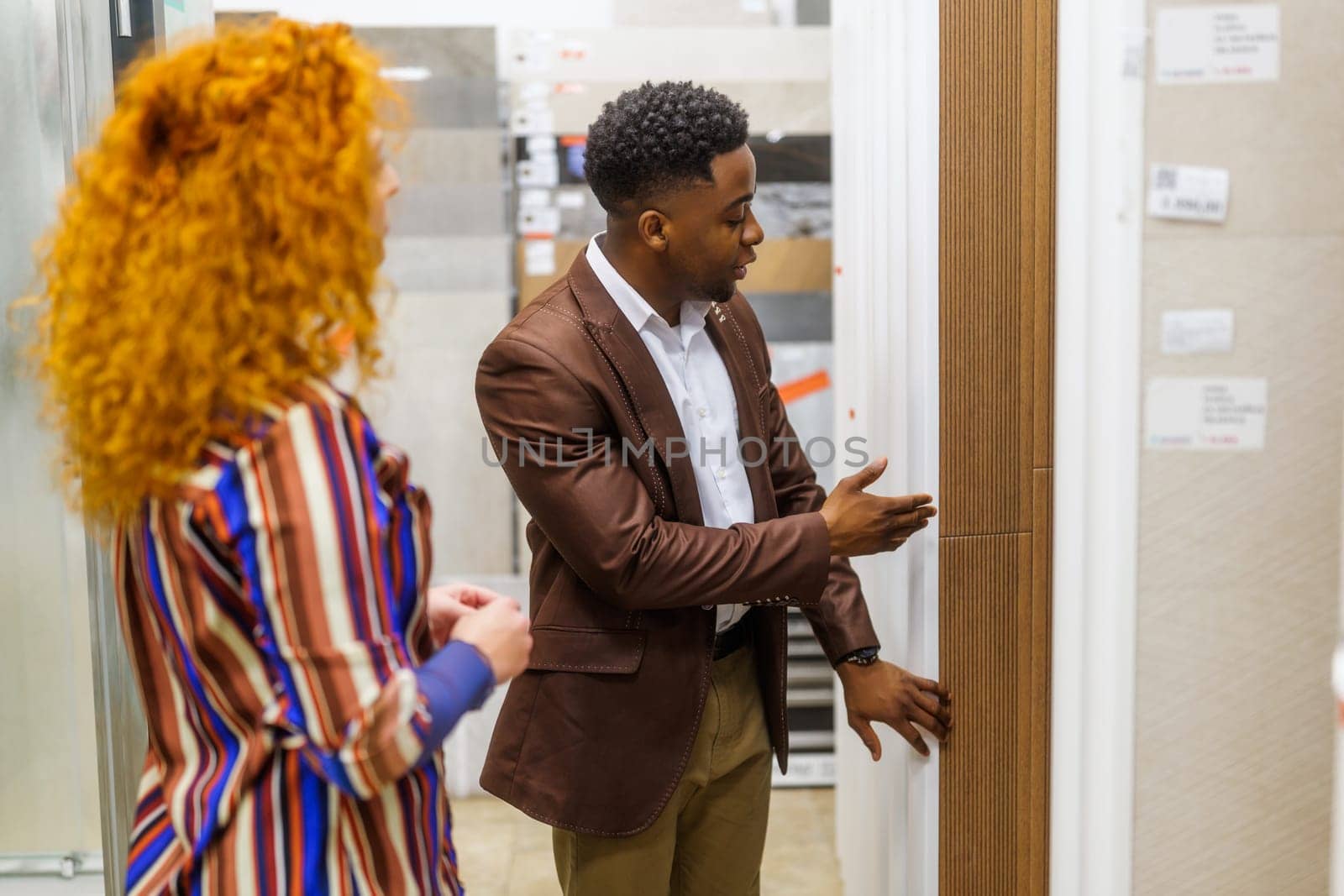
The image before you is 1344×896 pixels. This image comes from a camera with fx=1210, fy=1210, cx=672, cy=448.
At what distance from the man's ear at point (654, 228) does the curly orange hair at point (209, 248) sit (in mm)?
632

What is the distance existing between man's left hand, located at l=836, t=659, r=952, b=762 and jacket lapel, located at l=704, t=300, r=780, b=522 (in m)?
0.28

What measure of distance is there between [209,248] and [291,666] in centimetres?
34

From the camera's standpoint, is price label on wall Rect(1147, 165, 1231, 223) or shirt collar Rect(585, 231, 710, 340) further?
shirt collar Rect(585, 231, 710, 340)

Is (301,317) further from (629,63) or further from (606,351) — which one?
(629,63)

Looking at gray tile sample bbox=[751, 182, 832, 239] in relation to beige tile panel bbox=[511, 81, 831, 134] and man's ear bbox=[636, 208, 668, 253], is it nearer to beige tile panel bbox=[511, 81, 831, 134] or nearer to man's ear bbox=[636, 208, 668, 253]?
beige tile panel bbox=[511, 81, 831, 134]

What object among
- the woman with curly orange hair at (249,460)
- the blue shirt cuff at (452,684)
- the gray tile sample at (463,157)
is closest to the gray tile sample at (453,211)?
the gray tile sample at (463,157)

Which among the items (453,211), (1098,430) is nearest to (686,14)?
(453,211)

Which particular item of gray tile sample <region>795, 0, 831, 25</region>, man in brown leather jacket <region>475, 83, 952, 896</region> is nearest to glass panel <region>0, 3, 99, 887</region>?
man in brown leather jacket <region>475, 83, 952, 896</region>

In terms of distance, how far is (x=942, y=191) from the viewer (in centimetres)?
170

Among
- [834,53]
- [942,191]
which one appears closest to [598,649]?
[942,191]

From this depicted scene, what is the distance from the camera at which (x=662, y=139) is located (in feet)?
5.31

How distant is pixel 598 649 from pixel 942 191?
0.79 m

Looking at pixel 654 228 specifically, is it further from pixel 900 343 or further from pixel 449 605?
pixel 449 605

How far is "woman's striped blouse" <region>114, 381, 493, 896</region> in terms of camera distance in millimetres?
961
